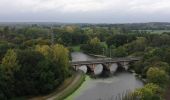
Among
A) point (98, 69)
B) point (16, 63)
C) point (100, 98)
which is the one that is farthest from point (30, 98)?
point (98, 69)

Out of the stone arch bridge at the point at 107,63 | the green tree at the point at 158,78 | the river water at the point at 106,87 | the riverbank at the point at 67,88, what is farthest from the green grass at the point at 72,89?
the green tree at the point at 158,78

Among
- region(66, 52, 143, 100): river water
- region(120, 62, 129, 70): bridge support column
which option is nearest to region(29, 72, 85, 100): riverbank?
region(66, 52, 143, 100): river water

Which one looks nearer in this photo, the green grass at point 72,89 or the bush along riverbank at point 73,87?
the green grass at point 72,89

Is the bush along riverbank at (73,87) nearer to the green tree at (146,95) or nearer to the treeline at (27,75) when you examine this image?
the treeline at (27,75)

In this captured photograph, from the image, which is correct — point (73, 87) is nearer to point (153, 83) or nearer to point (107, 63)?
point (153, 83)

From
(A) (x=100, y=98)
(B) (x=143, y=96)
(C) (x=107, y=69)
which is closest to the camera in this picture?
(B) (x=143, y=96)

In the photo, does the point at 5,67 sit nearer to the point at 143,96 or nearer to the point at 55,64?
the point at 55,64
